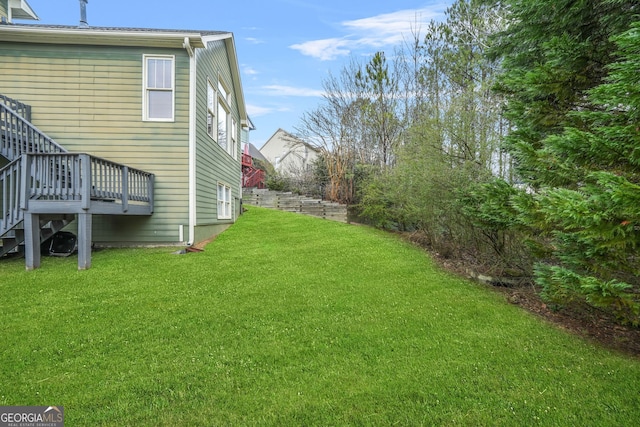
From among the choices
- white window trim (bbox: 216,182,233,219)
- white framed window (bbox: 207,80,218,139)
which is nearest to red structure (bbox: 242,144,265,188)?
white window trim (bbox: 216,182,233,219)

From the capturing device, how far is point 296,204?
Answer: 14258 millimetres

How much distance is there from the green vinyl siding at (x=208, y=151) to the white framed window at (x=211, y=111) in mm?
171

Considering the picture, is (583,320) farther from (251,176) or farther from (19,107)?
(251,176)

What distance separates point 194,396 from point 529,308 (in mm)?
4140

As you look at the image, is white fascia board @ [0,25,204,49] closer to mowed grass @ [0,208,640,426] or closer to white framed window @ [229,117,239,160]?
white framed window @ [229,117,239,160]

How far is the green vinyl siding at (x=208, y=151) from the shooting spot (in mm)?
7941

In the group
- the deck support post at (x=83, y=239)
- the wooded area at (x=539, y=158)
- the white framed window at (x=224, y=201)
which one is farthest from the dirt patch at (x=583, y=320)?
the white framed window at (x=224, y=201)

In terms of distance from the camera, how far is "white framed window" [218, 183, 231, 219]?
406 inches

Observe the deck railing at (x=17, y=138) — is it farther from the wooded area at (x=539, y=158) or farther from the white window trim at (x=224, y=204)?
the wooded area at (x=539, y=158)

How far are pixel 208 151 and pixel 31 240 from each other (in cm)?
438

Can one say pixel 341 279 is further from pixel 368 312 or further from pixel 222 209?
pixel 222 209

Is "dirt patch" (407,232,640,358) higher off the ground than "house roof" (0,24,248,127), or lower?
lower

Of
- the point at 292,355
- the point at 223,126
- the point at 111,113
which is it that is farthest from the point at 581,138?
the point at 223,126

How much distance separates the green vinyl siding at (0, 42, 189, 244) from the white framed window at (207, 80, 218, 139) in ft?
4.39
